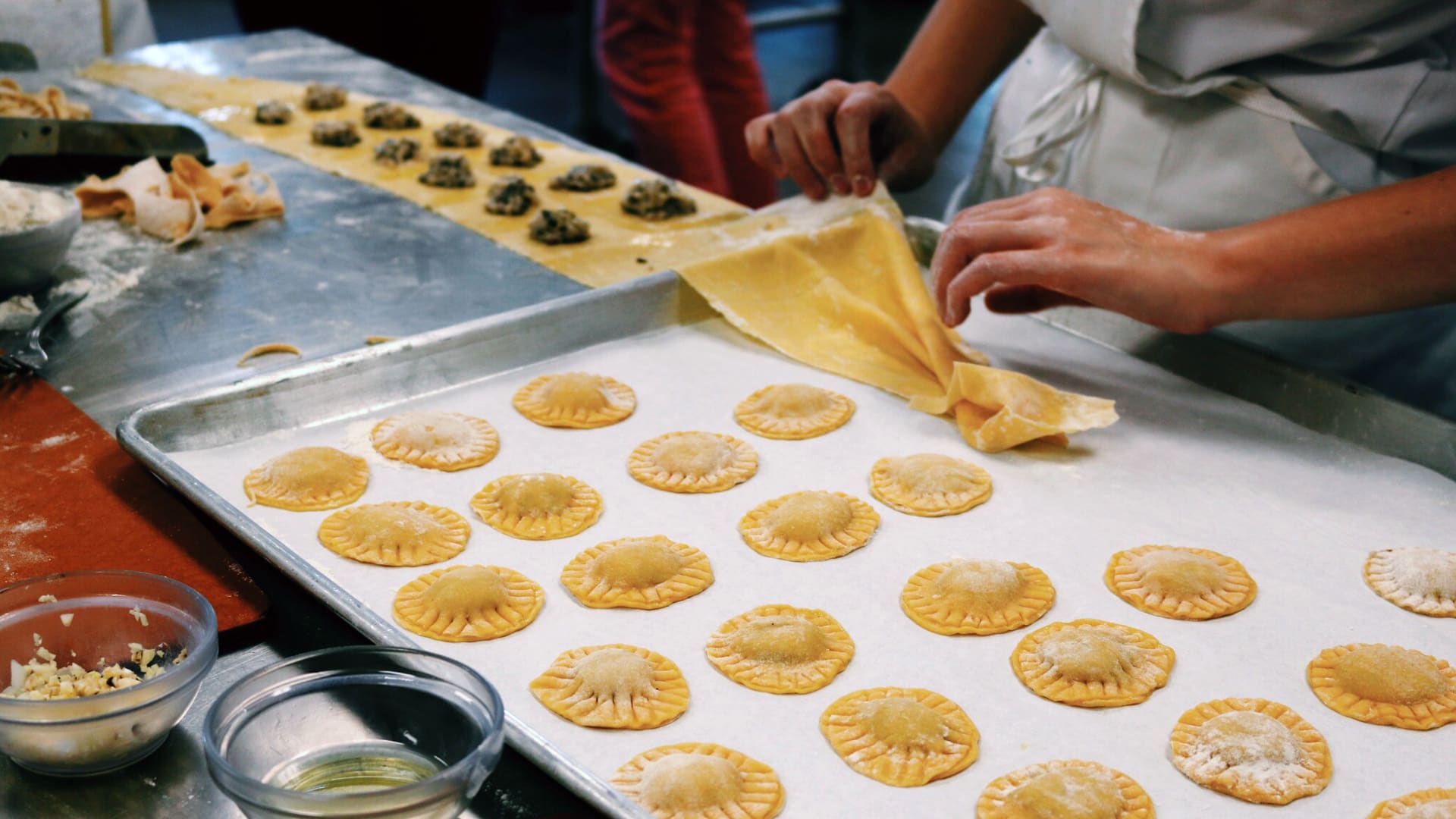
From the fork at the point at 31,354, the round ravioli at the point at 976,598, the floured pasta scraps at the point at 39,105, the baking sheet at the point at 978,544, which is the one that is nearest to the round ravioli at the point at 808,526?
the baking sheet at the point at 978,544

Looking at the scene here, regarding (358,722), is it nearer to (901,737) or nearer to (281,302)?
(901,737)

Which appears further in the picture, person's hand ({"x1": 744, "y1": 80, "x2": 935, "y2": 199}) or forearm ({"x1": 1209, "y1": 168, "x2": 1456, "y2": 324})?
person's hand ({"x1": 744, "y1": 80, "x2": 935, "y2": 199})

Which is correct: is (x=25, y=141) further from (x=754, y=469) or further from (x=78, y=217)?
(x=754, y=469)

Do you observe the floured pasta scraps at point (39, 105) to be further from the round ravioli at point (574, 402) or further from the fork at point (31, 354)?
the round ravioli at point (574, 402)

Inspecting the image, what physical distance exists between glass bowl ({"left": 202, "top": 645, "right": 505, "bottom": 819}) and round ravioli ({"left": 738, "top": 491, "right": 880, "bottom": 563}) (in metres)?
0.74

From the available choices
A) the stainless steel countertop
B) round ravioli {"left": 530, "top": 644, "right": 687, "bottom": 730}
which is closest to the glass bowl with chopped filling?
the stainless steel countertop

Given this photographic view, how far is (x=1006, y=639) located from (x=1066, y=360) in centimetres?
97

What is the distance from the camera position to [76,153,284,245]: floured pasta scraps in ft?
10.1

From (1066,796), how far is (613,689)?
56 centimetres

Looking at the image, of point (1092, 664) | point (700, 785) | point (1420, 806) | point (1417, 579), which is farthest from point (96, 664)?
point (1417, 579)

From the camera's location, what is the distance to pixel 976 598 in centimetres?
181

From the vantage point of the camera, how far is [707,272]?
273cm

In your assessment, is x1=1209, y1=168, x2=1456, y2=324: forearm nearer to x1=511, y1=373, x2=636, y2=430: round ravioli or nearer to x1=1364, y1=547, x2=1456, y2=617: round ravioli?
x1=1364, y1=547, x2=1456, y2=617: round ravioli

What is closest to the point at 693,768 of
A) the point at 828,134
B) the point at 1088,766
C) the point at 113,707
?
the point at 1088,766
